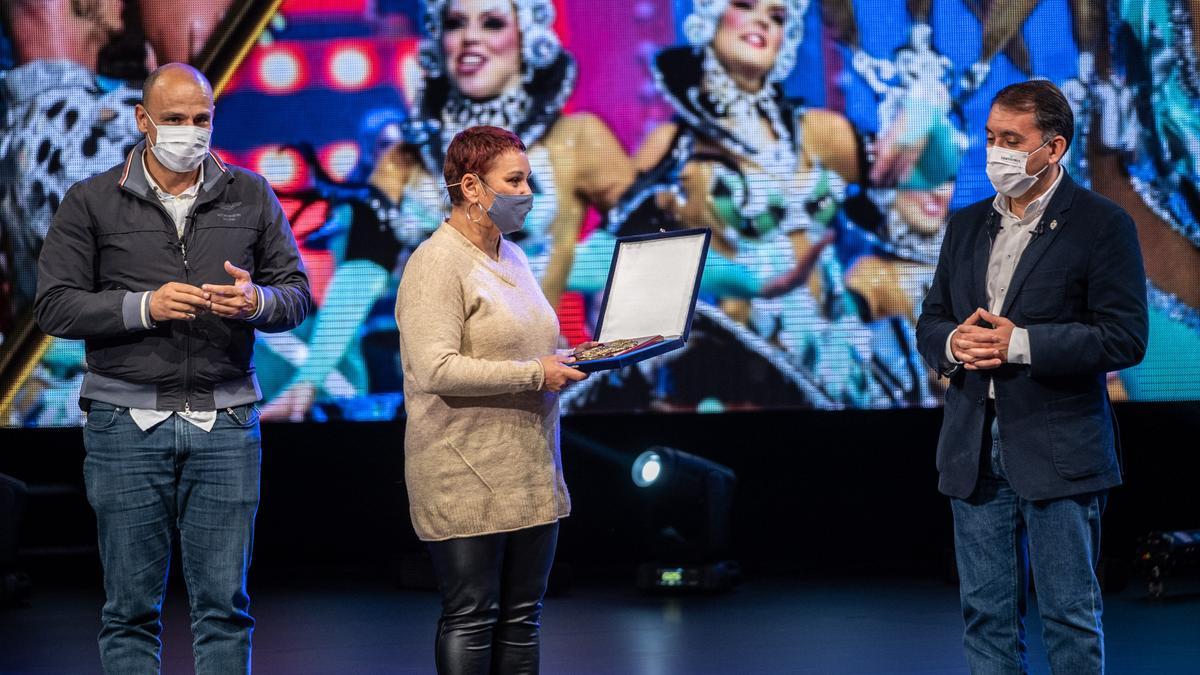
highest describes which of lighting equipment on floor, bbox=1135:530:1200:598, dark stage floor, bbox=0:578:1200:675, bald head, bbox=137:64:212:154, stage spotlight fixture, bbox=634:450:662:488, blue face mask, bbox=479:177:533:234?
bald head, bbox=137:64:212:154

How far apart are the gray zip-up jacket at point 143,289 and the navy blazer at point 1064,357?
1.43 m

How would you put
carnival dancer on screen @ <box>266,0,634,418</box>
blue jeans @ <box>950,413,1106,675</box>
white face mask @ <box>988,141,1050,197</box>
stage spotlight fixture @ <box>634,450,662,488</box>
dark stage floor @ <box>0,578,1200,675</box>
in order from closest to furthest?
blue jeans @ <box>950,413,1106,675</box> → white face mask @ <box>988,141,1050,197</box> → dark stage floor @ <box>0,578,1200,675</box> → carnival dancer on screen @ <box>266,0,634,418</box> → stage spotlight fixture @ <box>634,450,662,488</box>

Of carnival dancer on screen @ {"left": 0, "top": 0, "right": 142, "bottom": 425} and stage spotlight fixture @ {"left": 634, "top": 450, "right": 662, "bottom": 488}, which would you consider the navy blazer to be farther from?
carnival dancer on screen @ {"left": 0, "top": 0, "right": 142, "bottom": 425}

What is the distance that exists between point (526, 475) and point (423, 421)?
0.23 meters

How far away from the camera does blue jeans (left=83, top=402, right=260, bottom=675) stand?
96.7 inches

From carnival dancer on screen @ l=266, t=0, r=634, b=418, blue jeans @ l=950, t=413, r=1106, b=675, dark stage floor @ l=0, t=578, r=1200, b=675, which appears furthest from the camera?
carnival dancer on screen @ l=266, t=0, r=634, b=418

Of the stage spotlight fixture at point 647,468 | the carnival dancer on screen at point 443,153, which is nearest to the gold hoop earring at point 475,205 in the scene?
the carnival dancer on screen at point 443,153

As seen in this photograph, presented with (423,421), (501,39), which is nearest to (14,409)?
(501,39)

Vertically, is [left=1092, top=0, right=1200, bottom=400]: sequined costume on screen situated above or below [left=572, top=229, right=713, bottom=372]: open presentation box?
above

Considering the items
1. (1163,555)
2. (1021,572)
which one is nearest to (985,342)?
(1021,572)

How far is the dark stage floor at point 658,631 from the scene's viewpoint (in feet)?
12.9

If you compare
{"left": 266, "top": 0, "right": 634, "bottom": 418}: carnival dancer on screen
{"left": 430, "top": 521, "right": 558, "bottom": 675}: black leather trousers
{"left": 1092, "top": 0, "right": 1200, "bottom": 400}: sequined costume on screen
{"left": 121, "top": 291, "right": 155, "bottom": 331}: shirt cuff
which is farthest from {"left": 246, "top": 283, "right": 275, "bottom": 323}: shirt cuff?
{"left": 1092, "top": 0, "right": 1200, "bottom": 400}: sequined costume on screen

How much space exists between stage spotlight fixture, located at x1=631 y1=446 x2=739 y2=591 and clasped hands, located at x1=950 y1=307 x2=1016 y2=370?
2831 millimetres

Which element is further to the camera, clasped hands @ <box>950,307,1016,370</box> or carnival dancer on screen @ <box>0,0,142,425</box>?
carnival dancer on screen @ <box>0,0,142,425</box>
